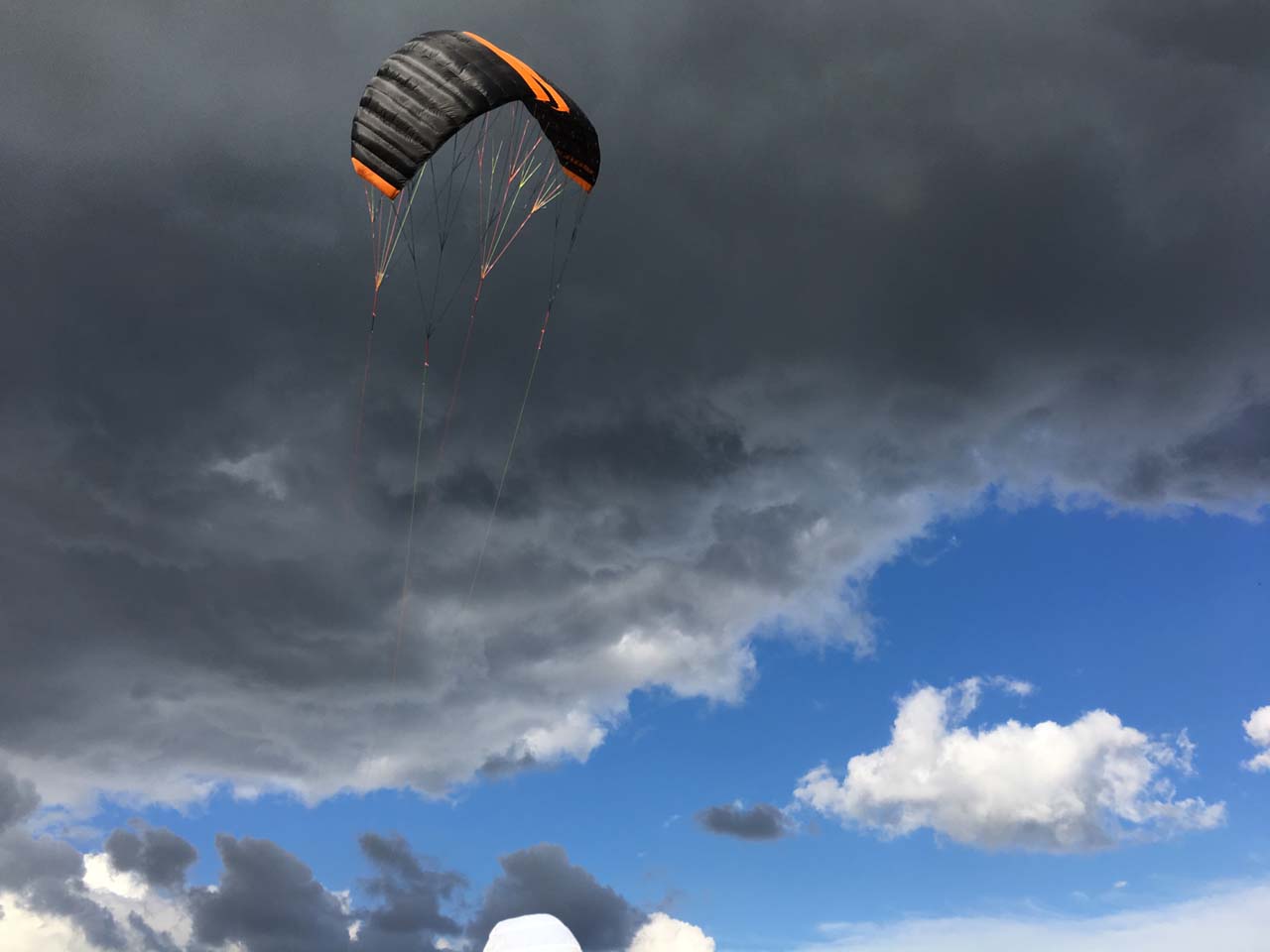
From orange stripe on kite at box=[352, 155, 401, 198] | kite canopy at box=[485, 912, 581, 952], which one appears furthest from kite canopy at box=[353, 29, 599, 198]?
kite canopy at box=[485, 912, 581, 952]

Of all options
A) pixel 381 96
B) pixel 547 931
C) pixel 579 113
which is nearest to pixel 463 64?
pixel 381 96

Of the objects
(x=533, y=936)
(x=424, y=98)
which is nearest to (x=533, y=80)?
(x=424, y=98)

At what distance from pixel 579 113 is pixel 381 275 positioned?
12343 mm

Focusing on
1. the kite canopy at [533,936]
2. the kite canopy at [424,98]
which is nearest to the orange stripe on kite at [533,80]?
the kite canopy at [424,98]

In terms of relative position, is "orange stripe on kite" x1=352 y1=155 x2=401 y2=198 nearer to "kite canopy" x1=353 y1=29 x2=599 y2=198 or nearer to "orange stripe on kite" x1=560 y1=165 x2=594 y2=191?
"kite canopy" x1=353 y1=29 x2=599 y2=198

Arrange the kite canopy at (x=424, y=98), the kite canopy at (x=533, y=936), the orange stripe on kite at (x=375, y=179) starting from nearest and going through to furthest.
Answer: the kite canopy at (x=533, y=936), the kite canopy at (x=424, y=98), the orange stripe on kite at (x=375, y=179)

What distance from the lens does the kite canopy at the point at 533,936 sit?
1512 cm

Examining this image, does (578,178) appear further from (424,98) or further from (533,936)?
(533,936)

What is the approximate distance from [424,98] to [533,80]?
525cm

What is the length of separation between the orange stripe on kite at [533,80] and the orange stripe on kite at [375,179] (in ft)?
23.7

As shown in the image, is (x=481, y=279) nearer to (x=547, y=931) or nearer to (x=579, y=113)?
(x=579, y=113)

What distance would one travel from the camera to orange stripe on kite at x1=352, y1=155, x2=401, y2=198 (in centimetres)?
4569

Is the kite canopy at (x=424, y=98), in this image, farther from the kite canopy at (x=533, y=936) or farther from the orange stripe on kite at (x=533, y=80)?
the kite canopy at (x=533, y=936)

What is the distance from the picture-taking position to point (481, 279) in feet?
154
